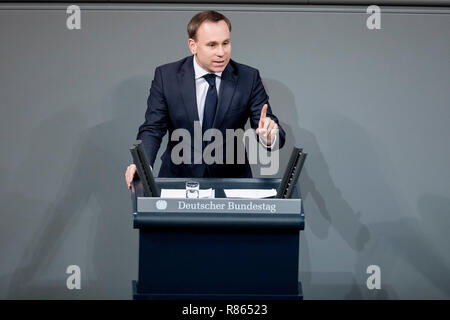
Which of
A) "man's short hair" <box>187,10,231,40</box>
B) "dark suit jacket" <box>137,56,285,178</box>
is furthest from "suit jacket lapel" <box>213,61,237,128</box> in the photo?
"man's short hair" <box>187,10,231,40</box>

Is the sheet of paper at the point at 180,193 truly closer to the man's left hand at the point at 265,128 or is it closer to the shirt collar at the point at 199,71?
the man's left hand at the point at 265,128

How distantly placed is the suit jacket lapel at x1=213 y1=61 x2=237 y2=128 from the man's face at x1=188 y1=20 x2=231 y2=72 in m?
0.08

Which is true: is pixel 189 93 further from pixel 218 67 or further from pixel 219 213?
pixel 219 213

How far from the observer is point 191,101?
5066 millimetres

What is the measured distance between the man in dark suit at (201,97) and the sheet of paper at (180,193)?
779mm

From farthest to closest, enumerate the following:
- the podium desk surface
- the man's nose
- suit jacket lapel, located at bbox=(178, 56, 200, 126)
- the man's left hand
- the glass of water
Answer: suit jacket lapel, located at bbox=(178, 56, 200, 126), the man's nose, the man's left hand, the glass of water, the podium desk surface

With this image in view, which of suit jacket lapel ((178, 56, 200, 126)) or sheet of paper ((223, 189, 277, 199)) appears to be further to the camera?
suit jacket lapel ((178, 56, 200, 126))

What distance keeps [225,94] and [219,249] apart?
136 centimetres

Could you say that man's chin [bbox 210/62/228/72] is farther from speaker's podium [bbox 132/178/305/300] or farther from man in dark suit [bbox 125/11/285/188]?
speaker's podium [bbox 132/178/305/300]

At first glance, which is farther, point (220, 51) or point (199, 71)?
point (199, 71)

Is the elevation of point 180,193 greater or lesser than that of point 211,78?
lesser

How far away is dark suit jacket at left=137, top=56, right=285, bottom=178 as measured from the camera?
16.6 feet

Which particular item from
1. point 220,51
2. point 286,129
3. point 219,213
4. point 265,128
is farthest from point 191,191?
point 286,129
